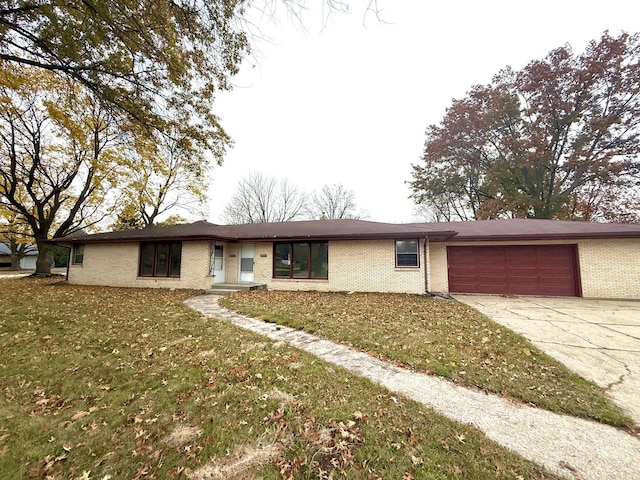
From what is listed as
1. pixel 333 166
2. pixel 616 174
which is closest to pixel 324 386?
pixel 616 174

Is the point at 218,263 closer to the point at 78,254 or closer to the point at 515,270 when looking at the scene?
the point at 78,254

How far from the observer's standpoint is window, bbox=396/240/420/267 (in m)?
11.1

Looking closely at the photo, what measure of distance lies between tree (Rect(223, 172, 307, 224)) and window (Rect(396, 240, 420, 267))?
21379 millimetres

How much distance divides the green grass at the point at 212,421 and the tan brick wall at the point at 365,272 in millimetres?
7362

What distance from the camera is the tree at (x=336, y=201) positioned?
34500mm

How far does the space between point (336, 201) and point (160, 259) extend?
24651 mm

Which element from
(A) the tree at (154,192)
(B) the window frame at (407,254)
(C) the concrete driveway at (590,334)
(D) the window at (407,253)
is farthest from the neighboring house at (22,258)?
(C) the concrete driveway at (590,334)

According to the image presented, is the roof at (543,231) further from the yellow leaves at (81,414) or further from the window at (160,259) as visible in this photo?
the window at (160,259)

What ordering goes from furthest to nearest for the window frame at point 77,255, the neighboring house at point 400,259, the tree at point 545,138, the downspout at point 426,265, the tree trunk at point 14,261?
the tree trunk at point 14,261 → the tree at point 545,138 → the window frame at point 77,255 → the downspout at point 426,265 → the neighboring house at point 400,259

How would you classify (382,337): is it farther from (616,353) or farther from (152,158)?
(152,158)

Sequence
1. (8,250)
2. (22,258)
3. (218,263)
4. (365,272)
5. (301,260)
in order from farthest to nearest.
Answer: (8,250)
(22,258)
(218,263)
(301,260)
(365,272)

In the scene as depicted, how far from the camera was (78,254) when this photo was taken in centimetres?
1514

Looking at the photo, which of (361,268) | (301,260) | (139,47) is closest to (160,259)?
(301,260)

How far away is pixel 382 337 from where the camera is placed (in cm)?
518
